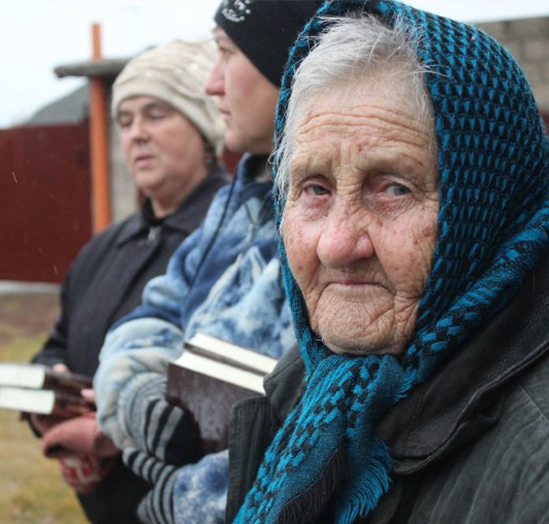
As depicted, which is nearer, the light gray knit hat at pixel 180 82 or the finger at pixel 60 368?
the finger at pixel 60 368

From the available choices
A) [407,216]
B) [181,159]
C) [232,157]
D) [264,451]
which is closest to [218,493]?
[264,451]

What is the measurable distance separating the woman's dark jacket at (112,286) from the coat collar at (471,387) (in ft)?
5.45

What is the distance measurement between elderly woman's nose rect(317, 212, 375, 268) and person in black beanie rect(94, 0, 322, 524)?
0.69 m

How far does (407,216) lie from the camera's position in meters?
1.39

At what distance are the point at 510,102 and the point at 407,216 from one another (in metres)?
0.26

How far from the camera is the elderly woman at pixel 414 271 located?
128 cm

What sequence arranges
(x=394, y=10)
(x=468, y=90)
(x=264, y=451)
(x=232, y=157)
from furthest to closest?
(x=232, y=157), (x=264, y=451), (x=394, y=10), (x=468, y=90)

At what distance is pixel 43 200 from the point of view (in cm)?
752

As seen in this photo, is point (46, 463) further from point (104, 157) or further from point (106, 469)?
point (106, 469)

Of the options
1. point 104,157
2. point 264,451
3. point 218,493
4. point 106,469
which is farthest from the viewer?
point 104,157

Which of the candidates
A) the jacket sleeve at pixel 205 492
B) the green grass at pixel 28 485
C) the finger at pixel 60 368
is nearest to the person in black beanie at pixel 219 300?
the jacket sleeve at pixel 205 492

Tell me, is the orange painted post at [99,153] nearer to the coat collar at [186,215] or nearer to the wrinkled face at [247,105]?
the coat collar at [186,215]

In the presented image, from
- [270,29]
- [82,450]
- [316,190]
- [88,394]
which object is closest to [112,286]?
[88,394]

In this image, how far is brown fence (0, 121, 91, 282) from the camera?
23.5 ft
